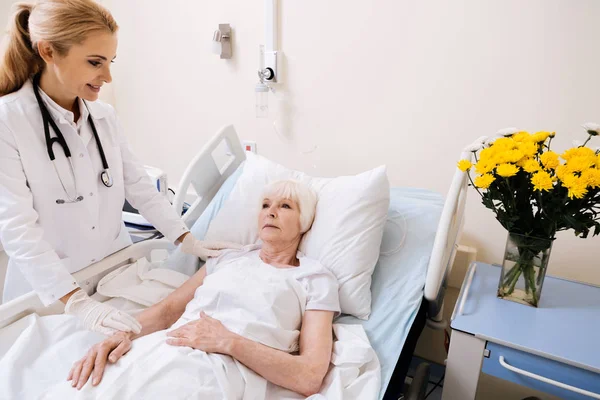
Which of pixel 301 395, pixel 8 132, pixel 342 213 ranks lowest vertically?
pixel 301 395

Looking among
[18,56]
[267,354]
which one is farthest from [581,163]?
[18,56]

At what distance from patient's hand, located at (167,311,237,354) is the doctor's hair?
878mm

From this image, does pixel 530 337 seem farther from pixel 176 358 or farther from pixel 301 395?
pixel 176 358

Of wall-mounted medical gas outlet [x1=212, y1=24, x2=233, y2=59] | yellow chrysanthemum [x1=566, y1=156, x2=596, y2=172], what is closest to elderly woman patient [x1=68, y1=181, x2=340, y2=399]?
yellow chrysanthemum [x1=566, y1=156, x2=596, y2=172]

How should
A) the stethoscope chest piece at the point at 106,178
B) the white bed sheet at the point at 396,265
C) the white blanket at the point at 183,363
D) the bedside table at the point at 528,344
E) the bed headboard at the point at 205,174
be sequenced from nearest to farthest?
1. the white blanket at the point at 183,363
2. the bedside table at the point at 528,344
3. the white bed sheet at the point at 396,265
4. the stethoscope chest piece at the point at 106,178
5. the bed headboard at the point at 205,174

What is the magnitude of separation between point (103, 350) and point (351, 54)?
61.5 inches

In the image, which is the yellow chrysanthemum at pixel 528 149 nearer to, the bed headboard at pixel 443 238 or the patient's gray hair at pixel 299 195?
the bed headboard at pixel 443 238

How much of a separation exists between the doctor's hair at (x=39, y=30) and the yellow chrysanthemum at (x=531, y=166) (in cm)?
129

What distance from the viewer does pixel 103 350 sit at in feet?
3.55

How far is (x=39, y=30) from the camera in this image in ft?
3.83

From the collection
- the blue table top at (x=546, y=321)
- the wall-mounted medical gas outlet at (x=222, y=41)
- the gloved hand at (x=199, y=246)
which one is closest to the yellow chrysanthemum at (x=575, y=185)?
the blue table top at (x=546, y=321)

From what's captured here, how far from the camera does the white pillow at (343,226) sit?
1.42m

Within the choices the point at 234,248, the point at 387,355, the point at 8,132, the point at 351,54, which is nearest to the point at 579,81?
the point at 351,54

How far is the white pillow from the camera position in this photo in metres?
1.42
